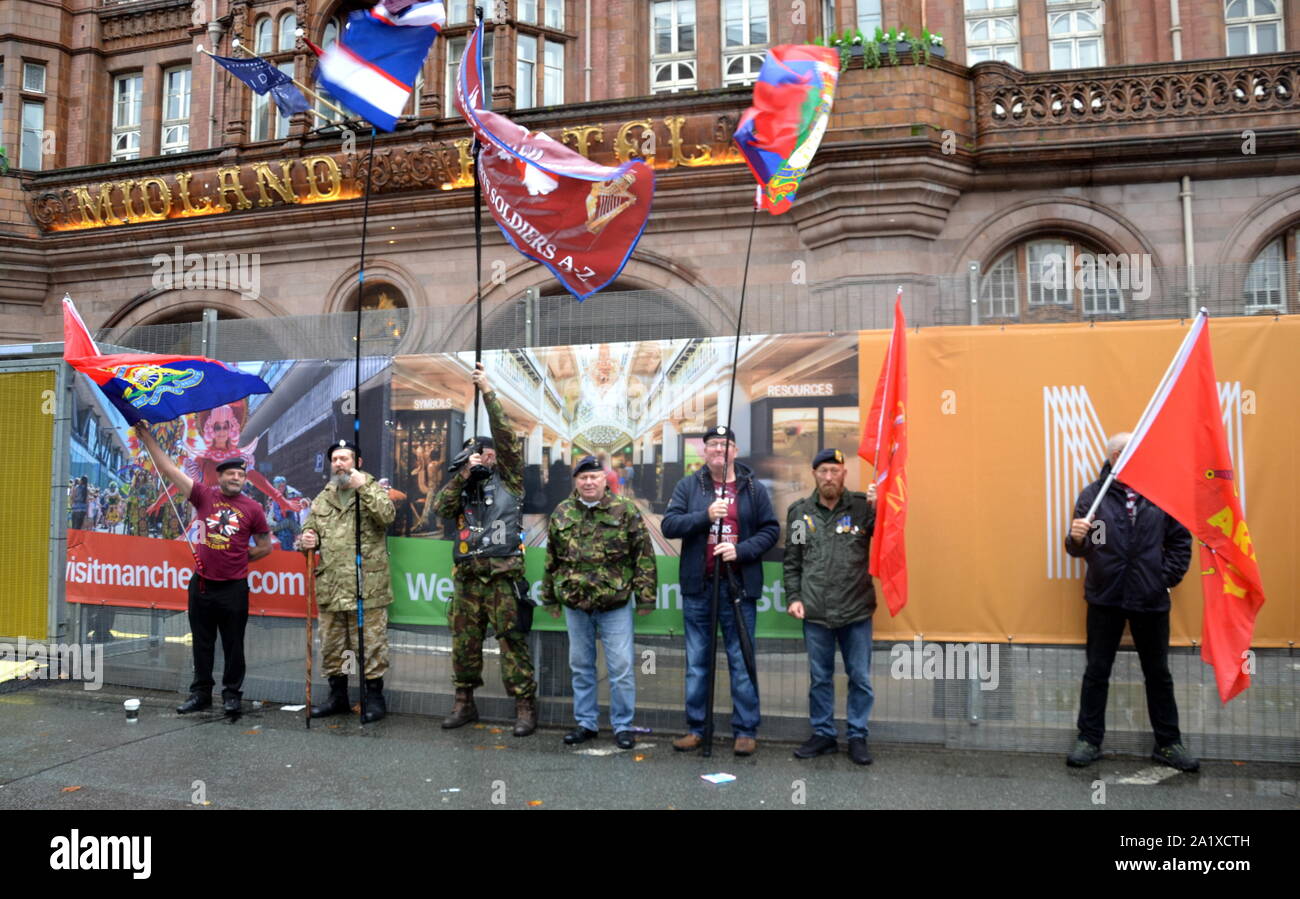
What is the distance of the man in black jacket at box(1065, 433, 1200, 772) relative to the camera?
5168 mm

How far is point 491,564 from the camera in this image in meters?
6.11

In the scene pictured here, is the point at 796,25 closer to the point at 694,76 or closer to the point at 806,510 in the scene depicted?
the point at 694,76

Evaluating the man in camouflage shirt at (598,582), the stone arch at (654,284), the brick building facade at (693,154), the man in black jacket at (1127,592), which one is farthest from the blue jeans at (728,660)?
the stone arch at (654,284)

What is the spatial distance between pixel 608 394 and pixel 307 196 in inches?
394

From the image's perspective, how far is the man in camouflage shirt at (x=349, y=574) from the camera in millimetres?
6426

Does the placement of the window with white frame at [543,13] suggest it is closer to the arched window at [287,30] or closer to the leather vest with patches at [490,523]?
the arched window at [287,30]

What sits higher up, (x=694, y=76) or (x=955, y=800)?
(x=694, y=76)

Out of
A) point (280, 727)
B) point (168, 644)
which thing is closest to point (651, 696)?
point (280, 727)

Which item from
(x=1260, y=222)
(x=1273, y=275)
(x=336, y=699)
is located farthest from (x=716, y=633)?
(x=1260, y=222)

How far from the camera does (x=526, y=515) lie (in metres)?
6.62

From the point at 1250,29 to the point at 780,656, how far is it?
1294 cm

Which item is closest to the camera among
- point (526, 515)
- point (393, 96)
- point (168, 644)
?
point (393, 96)

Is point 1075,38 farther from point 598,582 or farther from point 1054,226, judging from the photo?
point 598,582

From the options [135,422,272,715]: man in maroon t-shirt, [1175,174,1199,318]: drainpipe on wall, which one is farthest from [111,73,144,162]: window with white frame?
[1175,174,1199,318]: drainpipe on wall
